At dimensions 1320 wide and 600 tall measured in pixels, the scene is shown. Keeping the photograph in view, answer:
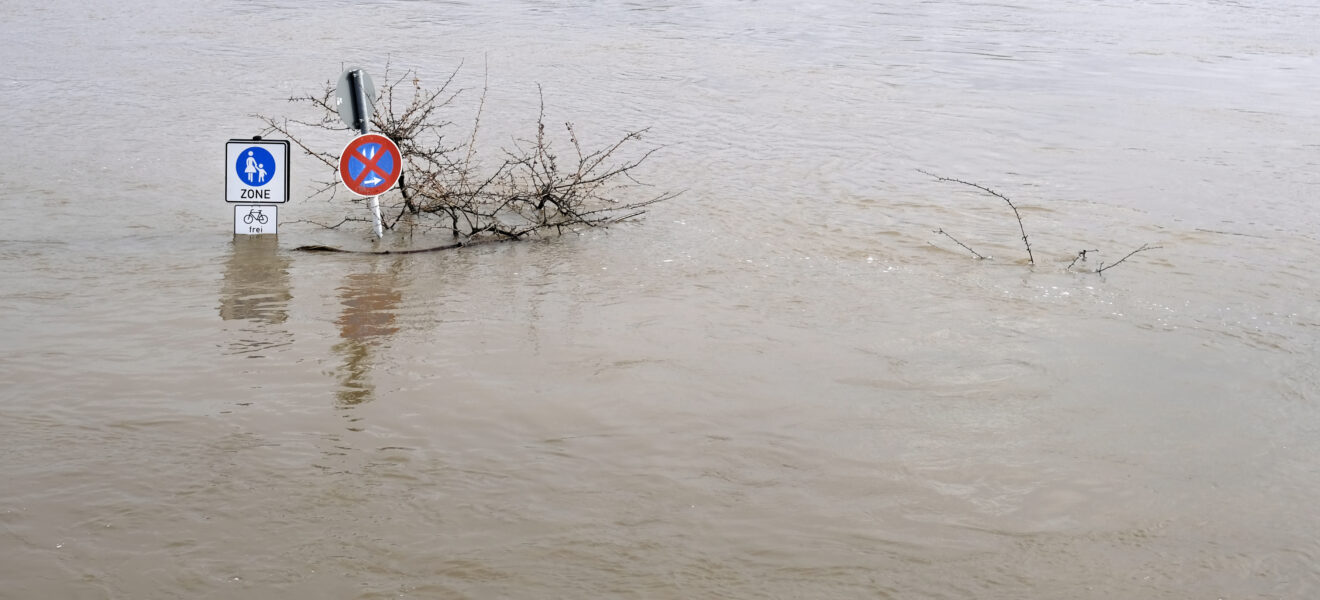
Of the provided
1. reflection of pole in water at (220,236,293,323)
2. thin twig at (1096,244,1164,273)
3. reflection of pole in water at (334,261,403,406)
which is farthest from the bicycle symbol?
thin twig at (1096,244,1164,273)

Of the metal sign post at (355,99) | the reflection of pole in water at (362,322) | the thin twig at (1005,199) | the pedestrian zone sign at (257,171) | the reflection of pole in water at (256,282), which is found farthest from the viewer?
the thin twig at (1005,199)

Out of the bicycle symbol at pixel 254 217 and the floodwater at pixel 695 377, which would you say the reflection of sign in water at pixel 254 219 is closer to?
the bicycle symbol at pixel 254 217

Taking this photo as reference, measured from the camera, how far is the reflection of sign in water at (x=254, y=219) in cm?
935

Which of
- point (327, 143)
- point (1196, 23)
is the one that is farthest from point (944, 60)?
point (327, 143)

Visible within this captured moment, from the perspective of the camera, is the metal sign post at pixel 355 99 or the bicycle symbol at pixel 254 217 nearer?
the metal sign post at pixel 355 99

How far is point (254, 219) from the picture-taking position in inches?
369

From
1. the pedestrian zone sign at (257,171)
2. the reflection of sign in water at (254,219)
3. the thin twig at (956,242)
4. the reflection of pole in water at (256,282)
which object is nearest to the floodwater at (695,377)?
the reflection of pole in water at (256,282)

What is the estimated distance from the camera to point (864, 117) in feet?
55.1

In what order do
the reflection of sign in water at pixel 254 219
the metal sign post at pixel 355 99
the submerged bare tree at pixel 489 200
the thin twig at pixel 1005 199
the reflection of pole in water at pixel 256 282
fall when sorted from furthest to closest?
the submerged bare tree at pixel 489 200 < the thin twig at pixel 1005 199 < the reflection of sign in water at pixel 254 219 < the metal sign post at pixel 355 99 < the reflection of pole in water at pixel 256 282

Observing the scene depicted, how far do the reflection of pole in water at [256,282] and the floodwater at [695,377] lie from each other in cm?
4

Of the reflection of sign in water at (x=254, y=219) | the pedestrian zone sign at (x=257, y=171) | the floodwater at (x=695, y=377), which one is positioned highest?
the pedestrian zone sign at (x=257, y=171)

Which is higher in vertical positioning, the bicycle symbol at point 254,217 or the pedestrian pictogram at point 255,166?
the pedestrian pictogram at point 255,166

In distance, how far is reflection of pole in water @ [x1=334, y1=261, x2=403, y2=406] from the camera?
671cm

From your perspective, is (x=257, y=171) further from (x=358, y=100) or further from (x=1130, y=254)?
(x=1130, y=254)
